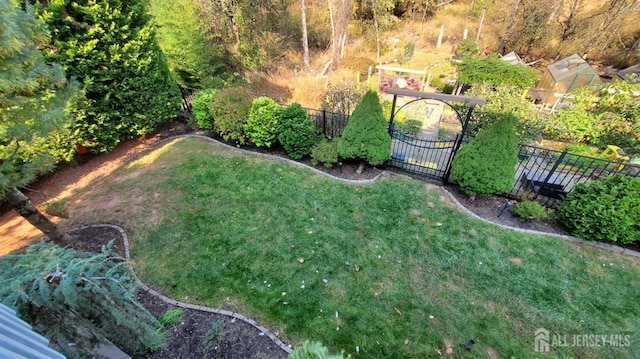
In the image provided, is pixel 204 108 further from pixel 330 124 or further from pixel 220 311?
pixel 220 311

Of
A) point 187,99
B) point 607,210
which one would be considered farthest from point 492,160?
point 187,99

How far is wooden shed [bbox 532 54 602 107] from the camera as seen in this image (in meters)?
11.8

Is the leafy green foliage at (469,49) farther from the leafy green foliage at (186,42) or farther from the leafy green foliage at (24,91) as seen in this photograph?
the leafy green foliage at (24,91)

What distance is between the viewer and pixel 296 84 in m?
13.3

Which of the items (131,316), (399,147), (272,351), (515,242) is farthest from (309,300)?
(399,147)

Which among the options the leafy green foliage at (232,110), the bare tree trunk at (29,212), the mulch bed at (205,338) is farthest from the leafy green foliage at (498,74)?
the bare tree trunk at (29,212)

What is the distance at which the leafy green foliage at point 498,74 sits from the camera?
1170 cm

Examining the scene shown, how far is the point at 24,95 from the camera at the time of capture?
3.66m

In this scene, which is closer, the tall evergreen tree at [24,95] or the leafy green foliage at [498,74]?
the tall evergreen tree at [24,95]

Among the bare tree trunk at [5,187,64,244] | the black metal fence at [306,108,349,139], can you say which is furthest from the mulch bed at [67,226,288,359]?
the black metal fence at [306,108,349,139]

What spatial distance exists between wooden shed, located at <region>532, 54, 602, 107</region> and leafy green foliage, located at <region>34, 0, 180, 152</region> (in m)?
15.7

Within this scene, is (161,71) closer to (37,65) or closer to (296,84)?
(37,65)

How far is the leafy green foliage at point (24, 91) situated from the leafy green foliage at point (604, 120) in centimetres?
1342

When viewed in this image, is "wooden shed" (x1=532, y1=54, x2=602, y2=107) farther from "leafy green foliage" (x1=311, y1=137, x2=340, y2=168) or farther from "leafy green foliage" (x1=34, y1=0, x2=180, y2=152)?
"leafy green foliage" (x1=34, y1=0, x2=180, y2=152)
